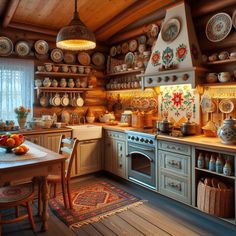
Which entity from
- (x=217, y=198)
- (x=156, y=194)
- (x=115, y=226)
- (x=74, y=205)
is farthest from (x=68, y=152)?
(x=217, y=198)

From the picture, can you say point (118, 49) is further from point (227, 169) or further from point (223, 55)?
point (227, 169)

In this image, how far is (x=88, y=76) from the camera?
4.78 metres

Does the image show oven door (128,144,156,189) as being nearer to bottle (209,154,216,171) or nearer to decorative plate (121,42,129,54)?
bottle (209,154,216,171)

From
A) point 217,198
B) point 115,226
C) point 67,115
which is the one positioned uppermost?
point 67,115

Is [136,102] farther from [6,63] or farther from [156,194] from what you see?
[6,63]

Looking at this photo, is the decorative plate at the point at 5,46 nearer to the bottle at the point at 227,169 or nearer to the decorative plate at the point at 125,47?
the decorative plate at the point at 125,47

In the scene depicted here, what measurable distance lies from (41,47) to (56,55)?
0.98 feet

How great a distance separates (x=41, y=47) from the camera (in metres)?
4.30

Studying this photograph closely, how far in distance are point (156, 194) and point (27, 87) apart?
282cm

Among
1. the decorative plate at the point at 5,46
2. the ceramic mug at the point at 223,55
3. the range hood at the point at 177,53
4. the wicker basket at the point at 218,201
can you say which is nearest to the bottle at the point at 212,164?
the wicker basket at the point at 218,201

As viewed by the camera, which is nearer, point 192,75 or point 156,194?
point 192,75

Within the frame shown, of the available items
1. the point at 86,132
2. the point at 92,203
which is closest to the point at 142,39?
the point at 86,132

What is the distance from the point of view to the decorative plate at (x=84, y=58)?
187 inches

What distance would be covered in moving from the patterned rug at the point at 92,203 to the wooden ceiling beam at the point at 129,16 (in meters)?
2.83
